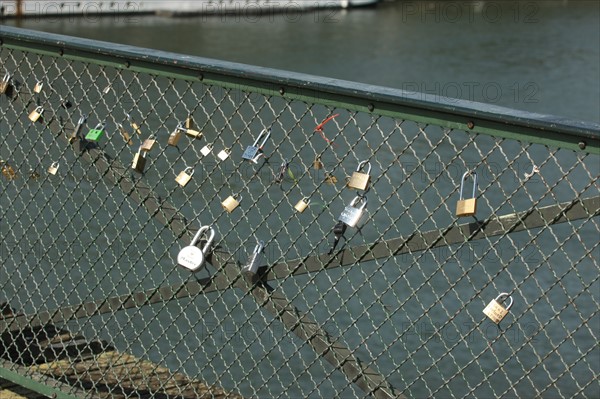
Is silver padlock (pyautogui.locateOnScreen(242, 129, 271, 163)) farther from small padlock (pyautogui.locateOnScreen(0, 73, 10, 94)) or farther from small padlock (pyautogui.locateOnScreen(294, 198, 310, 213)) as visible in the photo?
small padlock (pyautogui.locateOnScreen(0, 73, 10, 94))

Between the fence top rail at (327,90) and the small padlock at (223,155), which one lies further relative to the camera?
the small padlock at (223,155)

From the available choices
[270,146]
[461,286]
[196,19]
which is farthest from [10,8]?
[461,286]

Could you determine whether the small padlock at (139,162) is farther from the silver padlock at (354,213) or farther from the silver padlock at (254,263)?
the silver padlock at (354,213)

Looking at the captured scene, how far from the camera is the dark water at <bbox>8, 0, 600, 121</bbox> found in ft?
64.8

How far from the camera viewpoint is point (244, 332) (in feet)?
23.2

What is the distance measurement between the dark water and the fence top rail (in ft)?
42.5

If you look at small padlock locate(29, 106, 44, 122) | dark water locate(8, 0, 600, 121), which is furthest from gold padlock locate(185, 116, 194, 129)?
dark water locate(8, 0, 600, 121)

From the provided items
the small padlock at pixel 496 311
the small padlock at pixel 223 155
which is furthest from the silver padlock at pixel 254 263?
the small padlock at pixel 496 311

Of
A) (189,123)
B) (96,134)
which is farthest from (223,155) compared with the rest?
(96,134)

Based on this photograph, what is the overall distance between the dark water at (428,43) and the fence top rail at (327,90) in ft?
42.5

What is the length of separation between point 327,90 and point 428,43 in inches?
875

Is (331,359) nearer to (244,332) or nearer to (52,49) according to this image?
(52,49)

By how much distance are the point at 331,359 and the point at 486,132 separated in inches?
38.5

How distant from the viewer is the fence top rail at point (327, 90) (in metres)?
3.37
